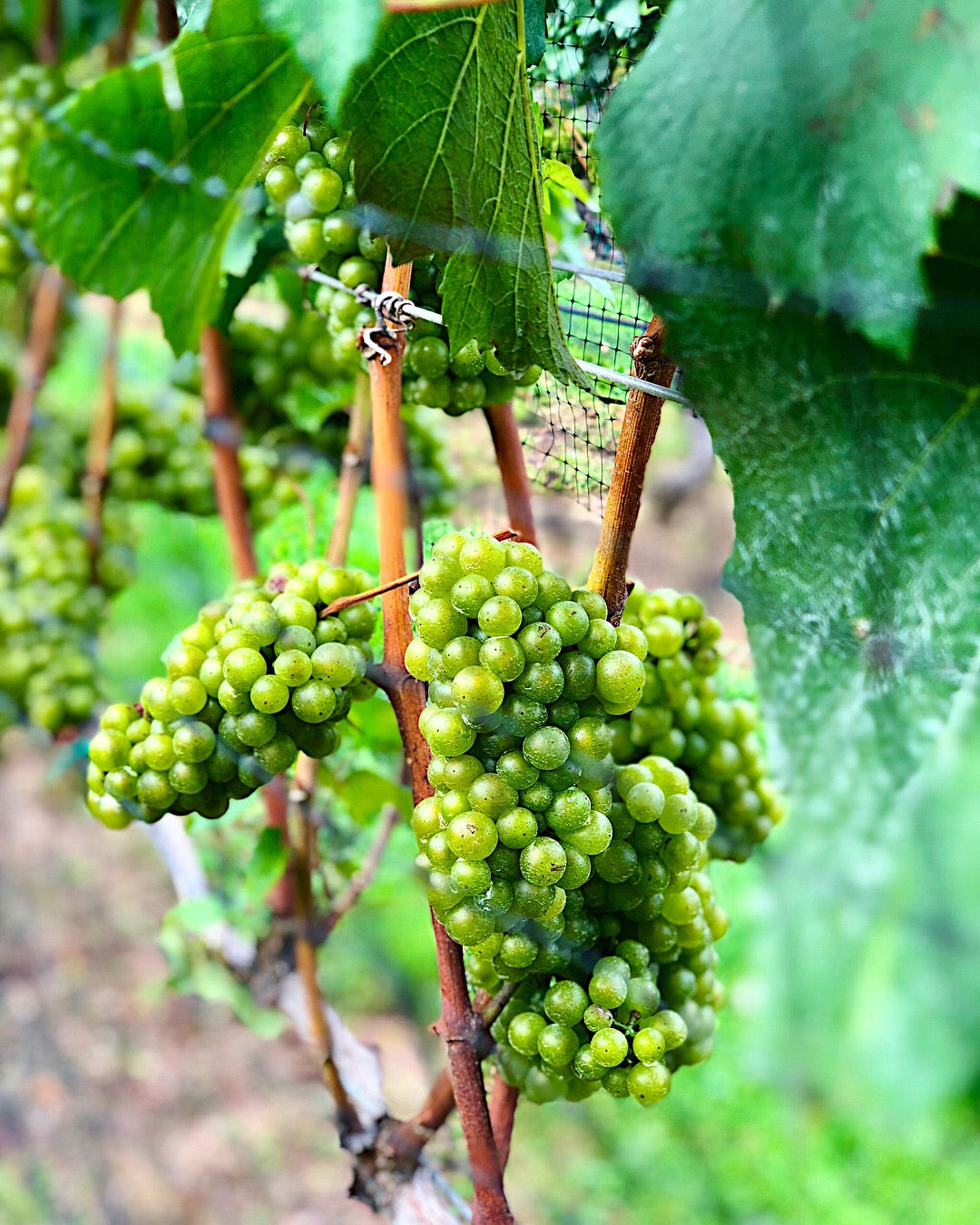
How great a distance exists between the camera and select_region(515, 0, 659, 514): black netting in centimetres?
46

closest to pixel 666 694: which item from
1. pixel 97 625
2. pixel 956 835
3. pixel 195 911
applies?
pixel 956 835

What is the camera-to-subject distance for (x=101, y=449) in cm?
106

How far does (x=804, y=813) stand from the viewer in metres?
0.39

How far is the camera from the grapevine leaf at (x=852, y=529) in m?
0.31

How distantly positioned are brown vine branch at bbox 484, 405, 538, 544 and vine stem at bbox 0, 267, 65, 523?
2.61 ft

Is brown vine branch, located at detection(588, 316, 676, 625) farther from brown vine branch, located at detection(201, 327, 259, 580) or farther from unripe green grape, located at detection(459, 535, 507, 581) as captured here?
brown vine branch, located at detection(201, 327, 259, 580)

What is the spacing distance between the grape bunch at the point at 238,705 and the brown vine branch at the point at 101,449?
26.5 inches

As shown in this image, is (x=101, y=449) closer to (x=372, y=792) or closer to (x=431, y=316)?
(x=372, y=792)

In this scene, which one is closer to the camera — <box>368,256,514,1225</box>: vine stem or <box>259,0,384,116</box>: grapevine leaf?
<box>259,0,384,116</box>: grapevine leaf

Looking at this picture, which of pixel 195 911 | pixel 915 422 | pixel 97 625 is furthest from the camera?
pixel 97 625

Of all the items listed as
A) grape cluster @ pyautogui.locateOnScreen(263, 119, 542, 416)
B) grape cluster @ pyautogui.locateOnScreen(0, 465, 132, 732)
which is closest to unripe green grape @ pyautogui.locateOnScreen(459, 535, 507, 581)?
grape cluster @ pyautogui.locateOnScreen(263, 119, 542, 416)

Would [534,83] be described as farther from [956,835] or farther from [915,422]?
[956,835]

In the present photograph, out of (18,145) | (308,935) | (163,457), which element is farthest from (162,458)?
(308,935)

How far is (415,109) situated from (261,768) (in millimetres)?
252
